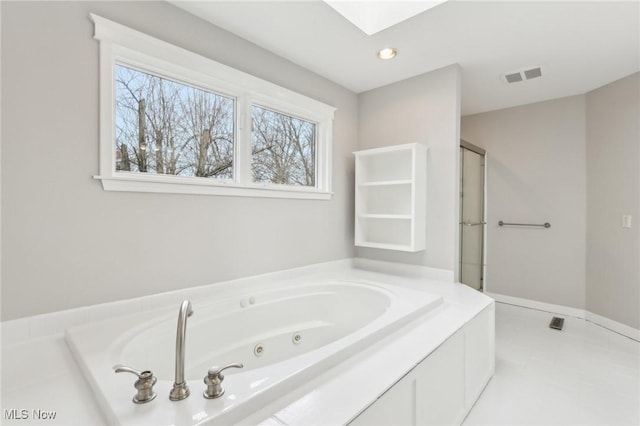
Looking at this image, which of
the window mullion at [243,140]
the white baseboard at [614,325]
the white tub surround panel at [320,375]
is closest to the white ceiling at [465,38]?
the window mullion at [243,140]

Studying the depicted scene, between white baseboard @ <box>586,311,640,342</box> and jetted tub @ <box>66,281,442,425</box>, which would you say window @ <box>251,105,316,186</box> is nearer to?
jetted tub @ <box>66,281,442,425</box>

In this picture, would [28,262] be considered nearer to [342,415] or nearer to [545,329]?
[342,415]

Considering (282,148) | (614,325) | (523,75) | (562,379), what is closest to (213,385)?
(282,148)

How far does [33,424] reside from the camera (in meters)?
0.86

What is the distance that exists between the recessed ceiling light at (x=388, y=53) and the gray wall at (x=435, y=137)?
0.46 metres

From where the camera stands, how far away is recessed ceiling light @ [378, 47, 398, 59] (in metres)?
2.22

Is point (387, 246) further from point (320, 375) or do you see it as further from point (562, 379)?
point (320, 375)

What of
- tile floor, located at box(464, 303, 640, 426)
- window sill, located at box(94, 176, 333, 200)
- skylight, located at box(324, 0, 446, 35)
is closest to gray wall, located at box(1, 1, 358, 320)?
window sill, located at box(94, 176, 333, 200)

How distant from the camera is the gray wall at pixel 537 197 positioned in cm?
314

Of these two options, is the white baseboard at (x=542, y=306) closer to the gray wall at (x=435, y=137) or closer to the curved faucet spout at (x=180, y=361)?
the gray wall at (x=435, y=137)

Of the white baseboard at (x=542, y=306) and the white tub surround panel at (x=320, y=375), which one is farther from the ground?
the white tub surround panel at (x=320, y=375)

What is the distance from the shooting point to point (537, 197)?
11.0 feet

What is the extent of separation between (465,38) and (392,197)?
4.47 ft

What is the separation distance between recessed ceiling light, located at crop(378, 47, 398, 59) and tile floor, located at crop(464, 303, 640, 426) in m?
2.45
